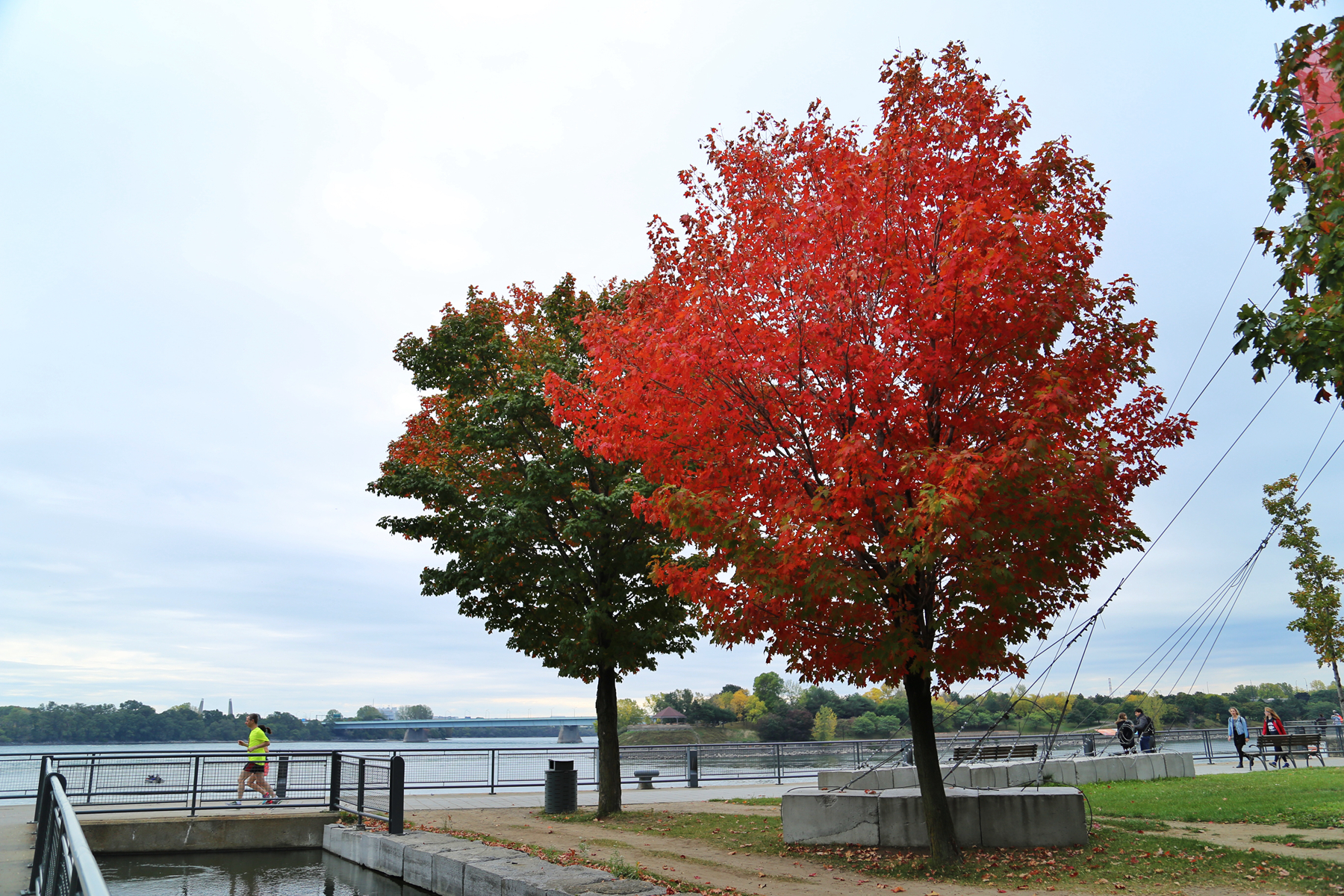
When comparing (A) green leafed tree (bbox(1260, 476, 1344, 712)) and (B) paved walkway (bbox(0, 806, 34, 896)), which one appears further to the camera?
(A) green leafed tree (bbox(1260, 476, 1344, 712))

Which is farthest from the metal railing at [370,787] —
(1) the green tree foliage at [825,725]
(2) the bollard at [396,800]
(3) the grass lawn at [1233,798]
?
(1) the green tree foliage at [825,725]

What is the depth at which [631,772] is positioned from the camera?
78.2ft

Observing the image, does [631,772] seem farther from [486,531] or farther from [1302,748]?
[1302,748]

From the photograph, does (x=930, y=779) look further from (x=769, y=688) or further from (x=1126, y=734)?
(x=769, y=688)

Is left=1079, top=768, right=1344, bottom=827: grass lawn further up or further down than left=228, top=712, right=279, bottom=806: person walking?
further down

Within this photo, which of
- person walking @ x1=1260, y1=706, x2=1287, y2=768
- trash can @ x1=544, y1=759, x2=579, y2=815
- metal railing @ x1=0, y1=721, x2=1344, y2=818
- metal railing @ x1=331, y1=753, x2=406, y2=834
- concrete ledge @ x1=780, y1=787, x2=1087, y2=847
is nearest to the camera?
concrete ledge @ x1=780, y1=787, x2=1087, y2=847

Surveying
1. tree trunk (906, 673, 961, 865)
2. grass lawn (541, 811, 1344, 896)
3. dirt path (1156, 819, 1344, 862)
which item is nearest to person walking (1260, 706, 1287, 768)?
dirt path (1156, 819, 1344, 862)

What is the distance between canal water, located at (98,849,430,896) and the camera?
1125cm

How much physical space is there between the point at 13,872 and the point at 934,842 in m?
9.95

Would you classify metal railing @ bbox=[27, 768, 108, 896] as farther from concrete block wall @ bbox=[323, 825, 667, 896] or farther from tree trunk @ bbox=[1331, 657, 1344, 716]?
tree trunk @ bbox=[1331, 657, 1344, 716]

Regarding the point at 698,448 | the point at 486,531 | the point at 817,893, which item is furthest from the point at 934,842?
→ the point at 486,531

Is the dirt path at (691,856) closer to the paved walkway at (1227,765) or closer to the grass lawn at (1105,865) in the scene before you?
the grass lawn at (1105,865)

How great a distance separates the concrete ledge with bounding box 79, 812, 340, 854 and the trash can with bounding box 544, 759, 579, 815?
3.79 meters

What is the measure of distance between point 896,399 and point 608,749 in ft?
32.8
